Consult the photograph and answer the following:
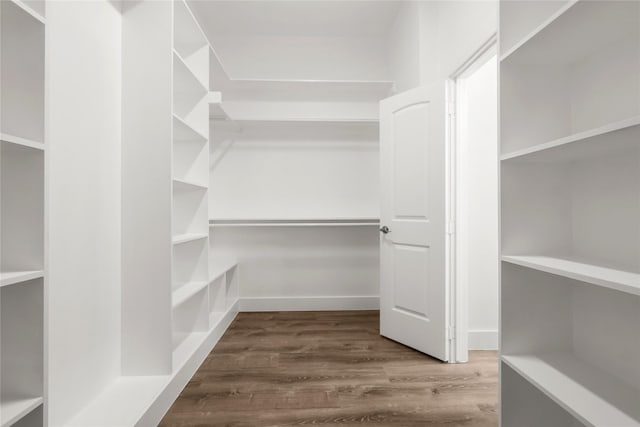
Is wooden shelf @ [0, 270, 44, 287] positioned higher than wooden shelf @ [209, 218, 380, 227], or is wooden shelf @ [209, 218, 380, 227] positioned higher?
wooden shelf @ [209, 218, 380, 227]

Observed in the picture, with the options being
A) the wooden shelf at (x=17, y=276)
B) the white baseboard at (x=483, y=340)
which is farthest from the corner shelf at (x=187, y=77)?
the white baseboard at (x=483, y=340)

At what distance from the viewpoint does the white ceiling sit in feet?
10.6

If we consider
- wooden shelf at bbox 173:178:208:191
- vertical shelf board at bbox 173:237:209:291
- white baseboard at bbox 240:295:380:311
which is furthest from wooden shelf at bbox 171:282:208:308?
white baseboard at bbox 240:295:380:311

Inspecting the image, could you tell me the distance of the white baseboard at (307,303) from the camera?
3732mm

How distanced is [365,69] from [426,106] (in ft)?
4.65

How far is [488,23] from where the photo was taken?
2.02m

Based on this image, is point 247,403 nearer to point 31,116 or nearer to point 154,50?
point 31,116

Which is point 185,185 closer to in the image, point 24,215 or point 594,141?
point 24,215

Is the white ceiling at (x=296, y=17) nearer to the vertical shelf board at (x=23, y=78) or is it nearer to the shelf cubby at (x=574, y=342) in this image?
the vertical shelf board at (x=23, y=78)

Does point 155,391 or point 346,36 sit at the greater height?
point 346,36

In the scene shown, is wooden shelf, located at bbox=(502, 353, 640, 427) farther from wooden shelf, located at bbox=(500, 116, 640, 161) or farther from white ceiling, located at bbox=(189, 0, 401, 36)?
white ceiling, located at bbox=(189, 0, 401, 36)

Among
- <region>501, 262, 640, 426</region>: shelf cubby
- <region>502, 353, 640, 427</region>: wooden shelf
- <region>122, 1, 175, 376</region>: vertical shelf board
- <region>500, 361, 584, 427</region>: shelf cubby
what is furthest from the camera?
<region>122, 1, 175, 376</region>: vertical shelf board

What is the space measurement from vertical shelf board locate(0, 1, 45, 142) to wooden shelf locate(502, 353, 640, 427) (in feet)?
5.53

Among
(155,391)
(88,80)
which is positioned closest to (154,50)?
(88,80)
